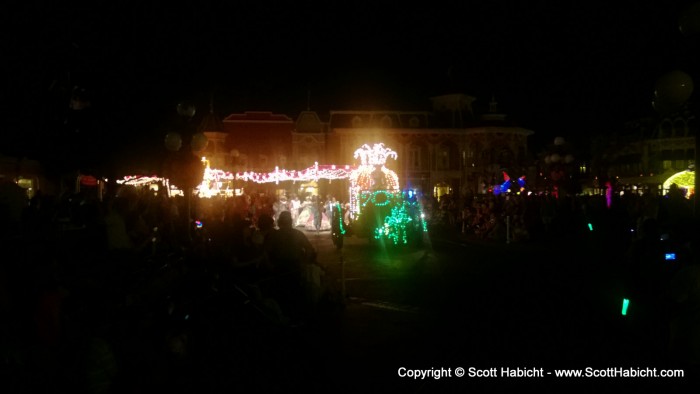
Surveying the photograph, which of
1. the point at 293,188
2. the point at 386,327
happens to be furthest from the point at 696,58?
the point at 293,188

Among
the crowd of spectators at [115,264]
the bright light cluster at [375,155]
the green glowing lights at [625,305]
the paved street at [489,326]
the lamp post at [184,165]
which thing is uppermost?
the bright light cluster at [375,155]

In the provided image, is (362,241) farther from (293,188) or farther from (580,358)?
(293,188)

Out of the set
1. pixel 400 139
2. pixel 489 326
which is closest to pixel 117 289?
pixel 489 326

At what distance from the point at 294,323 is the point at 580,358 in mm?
3521

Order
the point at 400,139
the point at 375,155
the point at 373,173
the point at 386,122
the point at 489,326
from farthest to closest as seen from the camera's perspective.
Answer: the point at 400,139
the point at 386,122
the point at 375,155
the point at 373,173
the point at 489,326

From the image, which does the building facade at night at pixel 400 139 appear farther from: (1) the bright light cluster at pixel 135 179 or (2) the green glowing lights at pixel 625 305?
(2) the green glowing lights at pixel 625 305

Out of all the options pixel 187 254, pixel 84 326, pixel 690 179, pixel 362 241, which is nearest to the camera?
pixel 84 326

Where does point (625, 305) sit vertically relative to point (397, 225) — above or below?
below

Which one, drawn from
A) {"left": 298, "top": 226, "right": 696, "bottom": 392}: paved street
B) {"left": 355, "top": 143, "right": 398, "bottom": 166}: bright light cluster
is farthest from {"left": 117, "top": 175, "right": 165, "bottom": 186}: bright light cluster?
{"left": 298, "top": 226, "right": 696, "bottom": 392}: paved street

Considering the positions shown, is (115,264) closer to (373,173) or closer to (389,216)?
(389,216)

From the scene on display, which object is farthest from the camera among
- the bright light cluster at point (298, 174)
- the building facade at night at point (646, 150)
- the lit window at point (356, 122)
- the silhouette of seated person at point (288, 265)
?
the lit window at point (356, 122)

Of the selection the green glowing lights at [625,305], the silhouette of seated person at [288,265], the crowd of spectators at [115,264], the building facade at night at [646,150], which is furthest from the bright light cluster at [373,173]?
the building facade at night at [646,150]

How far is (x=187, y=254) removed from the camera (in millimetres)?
8055

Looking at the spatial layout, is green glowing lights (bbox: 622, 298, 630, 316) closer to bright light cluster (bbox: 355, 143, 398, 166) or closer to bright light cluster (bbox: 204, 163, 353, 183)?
bright light cluster (bbox: 355, 143, 398, 166)
